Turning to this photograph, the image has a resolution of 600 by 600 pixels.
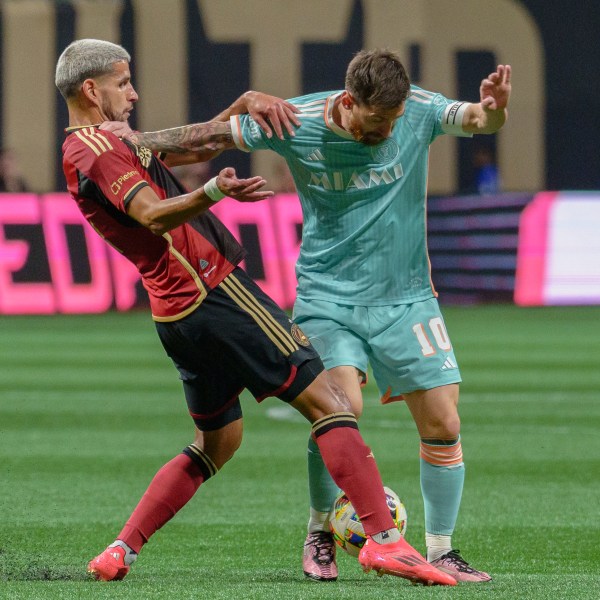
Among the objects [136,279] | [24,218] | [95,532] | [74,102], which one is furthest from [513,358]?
[74,102]

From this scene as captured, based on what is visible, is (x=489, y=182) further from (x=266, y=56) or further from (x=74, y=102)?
(x=74, y=102)

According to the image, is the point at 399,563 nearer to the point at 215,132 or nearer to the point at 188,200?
the point at 188,200

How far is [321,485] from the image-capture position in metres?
5.76

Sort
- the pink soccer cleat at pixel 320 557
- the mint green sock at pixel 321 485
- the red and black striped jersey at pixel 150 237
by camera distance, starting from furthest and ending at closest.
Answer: the mint green sock at pixel 321 485 → the pink soccer cleat at pixel 320 557 → the red and black striped jersey at pixel 150 237

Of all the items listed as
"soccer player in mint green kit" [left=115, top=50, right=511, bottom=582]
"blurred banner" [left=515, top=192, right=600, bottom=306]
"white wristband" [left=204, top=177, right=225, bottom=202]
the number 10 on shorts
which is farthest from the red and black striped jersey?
"blurred banner" [left=515, top=192, right=600, bottom=306]

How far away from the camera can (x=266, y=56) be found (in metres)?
23.3

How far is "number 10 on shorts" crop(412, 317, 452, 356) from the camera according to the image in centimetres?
564

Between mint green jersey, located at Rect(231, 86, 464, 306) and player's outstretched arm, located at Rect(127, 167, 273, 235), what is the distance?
81 cm

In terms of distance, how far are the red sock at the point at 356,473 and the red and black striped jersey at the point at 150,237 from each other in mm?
701

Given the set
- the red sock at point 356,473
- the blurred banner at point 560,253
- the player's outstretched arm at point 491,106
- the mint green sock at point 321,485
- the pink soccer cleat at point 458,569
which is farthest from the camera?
the blurred banner at point 560,253

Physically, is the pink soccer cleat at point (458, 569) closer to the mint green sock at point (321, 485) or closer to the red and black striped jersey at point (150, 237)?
the mint green sock at point (321, 485)

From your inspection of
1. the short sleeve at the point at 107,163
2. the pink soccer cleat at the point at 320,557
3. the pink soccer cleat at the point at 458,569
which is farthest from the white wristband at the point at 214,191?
the pink soccer cleat at the point at 458,569

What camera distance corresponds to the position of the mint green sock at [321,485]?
18.9 feet

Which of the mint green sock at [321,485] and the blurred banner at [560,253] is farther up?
the mint green sock at [321,485]
